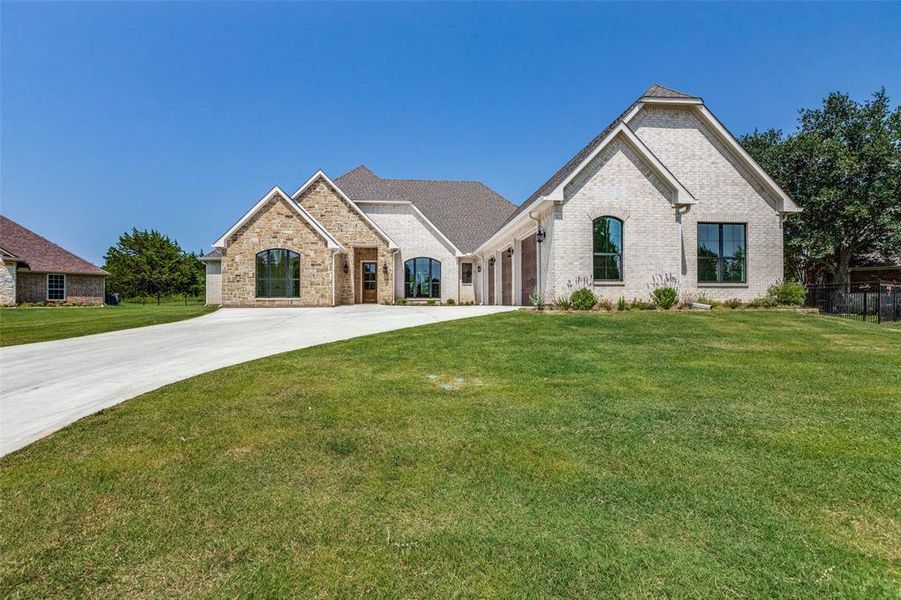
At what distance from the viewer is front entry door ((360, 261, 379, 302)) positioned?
2473 centimetres

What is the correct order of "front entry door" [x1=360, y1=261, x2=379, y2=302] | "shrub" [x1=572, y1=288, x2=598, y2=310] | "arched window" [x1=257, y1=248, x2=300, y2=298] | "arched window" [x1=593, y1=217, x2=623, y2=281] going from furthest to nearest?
"front entry door" [x1=360, y1=261, x2=379, y2=302]
"arched window" [x1=257, y1=248, x2=300, y2=298]
"arched window" [x1=593, y1=217, x2=623, y2=281]
"shrub" [x1=572, y1=288, x2=598, y2=310]

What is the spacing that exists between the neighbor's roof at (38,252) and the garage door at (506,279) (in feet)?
94.5

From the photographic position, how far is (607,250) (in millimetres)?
14500

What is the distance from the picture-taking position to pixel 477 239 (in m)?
27.3

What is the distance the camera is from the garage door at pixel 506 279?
20688mm

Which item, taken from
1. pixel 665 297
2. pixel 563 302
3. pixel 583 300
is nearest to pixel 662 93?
pixel 665 297

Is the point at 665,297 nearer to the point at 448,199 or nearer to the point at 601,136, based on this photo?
the point at 601,136

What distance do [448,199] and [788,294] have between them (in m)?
21.4

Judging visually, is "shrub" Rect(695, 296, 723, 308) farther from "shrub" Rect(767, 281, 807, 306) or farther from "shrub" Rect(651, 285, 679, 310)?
"shrub" Rect(767, 281, 807, 306)

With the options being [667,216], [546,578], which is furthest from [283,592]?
[667,216]

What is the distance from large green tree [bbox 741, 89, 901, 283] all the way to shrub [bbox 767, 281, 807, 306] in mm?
13280

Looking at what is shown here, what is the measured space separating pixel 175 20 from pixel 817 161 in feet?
103

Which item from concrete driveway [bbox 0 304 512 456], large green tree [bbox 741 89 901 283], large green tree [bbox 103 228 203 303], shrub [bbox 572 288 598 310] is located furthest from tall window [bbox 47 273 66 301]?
large green tree [bbox 741 89 901 283]

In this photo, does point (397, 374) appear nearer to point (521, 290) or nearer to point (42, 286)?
point (521, 290)
